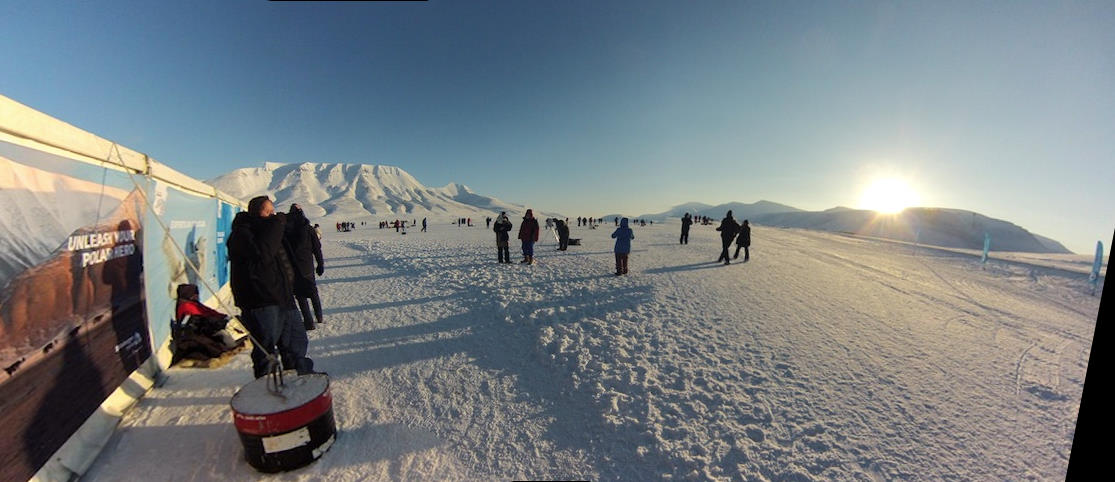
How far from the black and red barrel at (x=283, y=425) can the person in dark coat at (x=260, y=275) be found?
687 mm

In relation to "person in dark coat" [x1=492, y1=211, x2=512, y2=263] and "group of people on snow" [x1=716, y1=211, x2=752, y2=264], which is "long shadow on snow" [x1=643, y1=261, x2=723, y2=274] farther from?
"person in dark coat" [x1=492, y1=211, x2=512, y2=263]

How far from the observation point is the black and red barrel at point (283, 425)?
292 centimetres

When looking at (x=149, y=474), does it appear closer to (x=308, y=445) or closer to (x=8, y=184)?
(x=308, y=445)

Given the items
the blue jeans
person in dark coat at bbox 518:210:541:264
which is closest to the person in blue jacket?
person in dark coat at bbox 518:210:541:264

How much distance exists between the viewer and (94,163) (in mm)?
3775

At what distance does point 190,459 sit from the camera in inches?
127

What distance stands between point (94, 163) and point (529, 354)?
513cm

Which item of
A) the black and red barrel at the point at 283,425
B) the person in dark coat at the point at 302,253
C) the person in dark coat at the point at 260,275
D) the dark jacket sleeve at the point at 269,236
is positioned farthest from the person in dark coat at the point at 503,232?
the black and red barrel at the point at 283,425

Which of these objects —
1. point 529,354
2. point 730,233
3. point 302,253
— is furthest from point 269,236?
point 730,233

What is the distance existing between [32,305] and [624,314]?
22.5 ft

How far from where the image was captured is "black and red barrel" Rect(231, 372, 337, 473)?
115 inches

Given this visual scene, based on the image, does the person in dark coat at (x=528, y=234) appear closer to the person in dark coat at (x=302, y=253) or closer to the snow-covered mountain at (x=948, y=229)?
the person in dark coat at (x=302, y=253)

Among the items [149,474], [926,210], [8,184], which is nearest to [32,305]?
[8,184]

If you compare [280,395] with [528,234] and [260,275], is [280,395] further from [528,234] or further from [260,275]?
[528,234]
